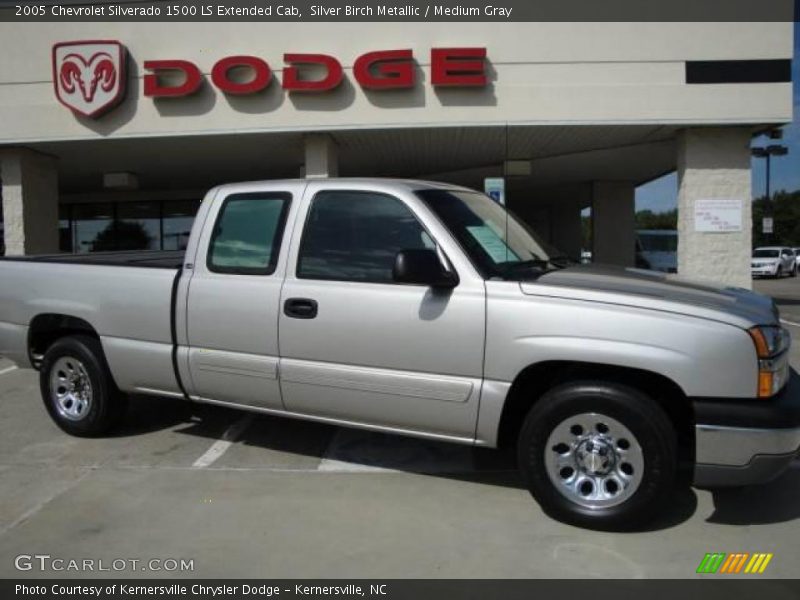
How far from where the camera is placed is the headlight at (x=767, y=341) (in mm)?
3490

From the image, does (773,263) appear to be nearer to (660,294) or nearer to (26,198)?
(26,198)

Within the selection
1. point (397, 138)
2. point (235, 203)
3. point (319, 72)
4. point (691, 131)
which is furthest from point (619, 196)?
point (235, 203)

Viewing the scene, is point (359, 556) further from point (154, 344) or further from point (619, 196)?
point (619, 196)

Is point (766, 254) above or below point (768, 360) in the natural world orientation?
above

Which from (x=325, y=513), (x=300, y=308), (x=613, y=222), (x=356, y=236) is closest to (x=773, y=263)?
(x=613, y=222)

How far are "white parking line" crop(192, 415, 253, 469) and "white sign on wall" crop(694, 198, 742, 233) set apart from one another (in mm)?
9468

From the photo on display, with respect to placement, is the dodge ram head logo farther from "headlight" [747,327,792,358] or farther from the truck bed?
"headlight" [747,327,792,358]

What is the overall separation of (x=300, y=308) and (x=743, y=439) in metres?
2.58

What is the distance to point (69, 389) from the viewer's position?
564 cm

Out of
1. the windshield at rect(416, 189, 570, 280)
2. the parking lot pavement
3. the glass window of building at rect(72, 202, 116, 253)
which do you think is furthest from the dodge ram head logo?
the glass window of building at rect(72, 202, 116, 253)

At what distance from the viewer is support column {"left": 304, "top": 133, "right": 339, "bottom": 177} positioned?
42.3ft
